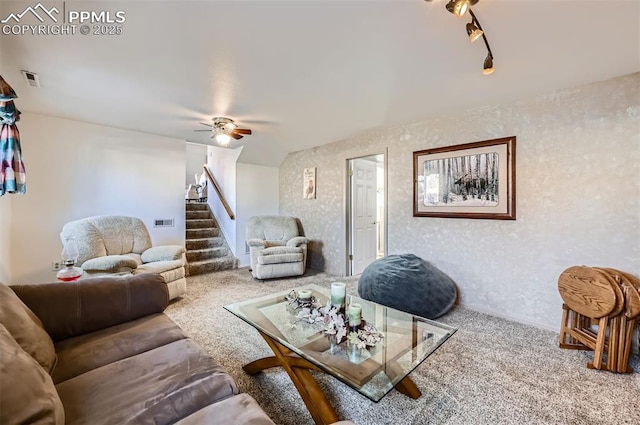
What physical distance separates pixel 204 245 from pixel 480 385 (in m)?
4.82

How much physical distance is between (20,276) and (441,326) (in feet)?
15.8

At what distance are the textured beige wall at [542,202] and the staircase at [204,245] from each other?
10.3 ft

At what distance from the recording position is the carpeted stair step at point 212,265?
4602mm

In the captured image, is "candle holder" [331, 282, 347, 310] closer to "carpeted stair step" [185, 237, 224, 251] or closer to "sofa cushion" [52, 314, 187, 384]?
"sofa cushion" [52, 314, 187, 384]

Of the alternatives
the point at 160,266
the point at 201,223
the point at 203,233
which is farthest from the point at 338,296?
the point at 201,223

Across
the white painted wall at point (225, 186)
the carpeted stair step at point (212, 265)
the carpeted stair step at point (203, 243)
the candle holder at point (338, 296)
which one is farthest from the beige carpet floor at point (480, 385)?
the white painted wall at point (225, 186)

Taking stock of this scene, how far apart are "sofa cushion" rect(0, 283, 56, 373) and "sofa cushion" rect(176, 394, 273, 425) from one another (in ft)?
2.53

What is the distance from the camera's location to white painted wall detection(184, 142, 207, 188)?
322 inches

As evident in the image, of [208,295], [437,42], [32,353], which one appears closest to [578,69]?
[437,42]

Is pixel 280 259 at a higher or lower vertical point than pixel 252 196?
lower

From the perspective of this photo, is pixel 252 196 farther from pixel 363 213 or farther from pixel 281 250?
pixel 363 213

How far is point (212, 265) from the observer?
190 inches

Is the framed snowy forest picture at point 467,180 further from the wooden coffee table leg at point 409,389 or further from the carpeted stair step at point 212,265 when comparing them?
the carpeted stair step at point 212,265

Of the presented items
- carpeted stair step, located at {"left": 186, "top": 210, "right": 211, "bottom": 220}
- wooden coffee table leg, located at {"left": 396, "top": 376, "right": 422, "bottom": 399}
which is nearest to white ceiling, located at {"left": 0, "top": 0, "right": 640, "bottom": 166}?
wooden coffee table leg, located at {"left": 396, "top": 376, "right": 422, "bottom": 399}
